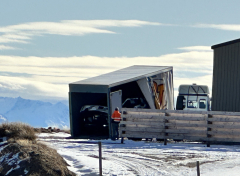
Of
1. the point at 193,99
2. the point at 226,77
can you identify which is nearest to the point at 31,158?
the point at 226,77

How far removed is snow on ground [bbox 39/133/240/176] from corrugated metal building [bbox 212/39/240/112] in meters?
4.64

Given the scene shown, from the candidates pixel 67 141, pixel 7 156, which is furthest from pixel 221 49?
pixel 7 156

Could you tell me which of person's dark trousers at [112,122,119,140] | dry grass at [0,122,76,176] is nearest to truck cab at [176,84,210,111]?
person's dark trousers at [112,122,119,140]

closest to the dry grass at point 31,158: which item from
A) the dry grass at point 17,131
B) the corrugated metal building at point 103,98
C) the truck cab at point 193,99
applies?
the dry grass at point 17,131

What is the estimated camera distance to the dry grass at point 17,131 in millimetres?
17516

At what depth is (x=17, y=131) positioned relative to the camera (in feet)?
58.4

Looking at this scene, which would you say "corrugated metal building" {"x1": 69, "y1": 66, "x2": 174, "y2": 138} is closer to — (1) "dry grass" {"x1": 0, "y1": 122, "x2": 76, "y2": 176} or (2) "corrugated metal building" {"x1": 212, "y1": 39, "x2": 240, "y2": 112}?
(2) "corrugated metal building" {"x1": 212, "y1": 39, "x2": 240, "y2": 112}

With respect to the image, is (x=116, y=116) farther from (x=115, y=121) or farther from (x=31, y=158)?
(x=31, y=158)

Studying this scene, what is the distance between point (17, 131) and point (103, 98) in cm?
1036

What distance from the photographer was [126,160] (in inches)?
725

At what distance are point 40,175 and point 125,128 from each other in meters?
9.67

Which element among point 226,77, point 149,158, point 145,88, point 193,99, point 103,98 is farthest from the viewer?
point 193,99

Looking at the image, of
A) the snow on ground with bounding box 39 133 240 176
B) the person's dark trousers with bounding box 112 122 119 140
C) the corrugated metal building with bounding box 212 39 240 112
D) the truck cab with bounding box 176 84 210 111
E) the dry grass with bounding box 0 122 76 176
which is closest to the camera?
the dry grass with bounding box 0 122 76 176

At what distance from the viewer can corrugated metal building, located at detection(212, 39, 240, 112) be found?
90.0ft
